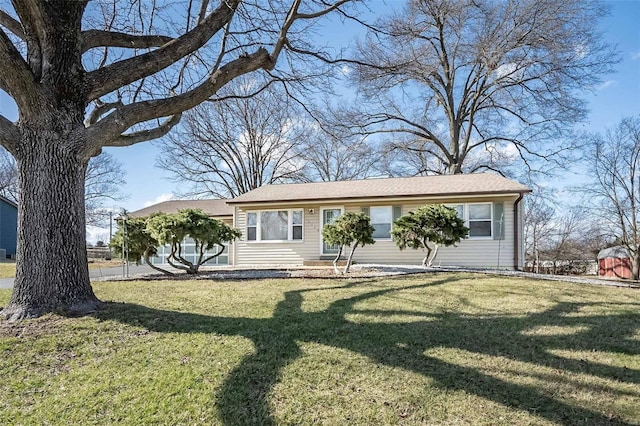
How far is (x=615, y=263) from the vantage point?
21.1 m

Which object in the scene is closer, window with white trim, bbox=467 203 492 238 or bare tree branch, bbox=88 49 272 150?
bare tree branch, bbox=88 49 272 150

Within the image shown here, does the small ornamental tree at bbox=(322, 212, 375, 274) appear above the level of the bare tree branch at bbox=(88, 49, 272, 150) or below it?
below

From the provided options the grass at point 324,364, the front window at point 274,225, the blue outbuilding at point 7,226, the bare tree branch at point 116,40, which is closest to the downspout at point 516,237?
the grass at point 324,364

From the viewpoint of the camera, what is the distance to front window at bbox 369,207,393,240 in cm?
1412

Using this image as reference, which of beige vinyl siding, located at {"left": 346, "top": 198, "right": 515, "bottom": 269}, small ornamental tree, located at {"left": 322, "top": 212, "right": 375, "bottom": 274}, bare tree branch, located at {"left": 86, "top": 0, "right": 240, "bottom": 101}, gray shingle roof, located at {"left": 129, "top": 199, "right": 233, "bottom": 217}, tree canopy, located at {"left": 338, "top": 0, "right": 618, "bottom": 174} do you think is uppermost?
tree canopy, located at {"left": 338, "top": 0, "right": 618, "bottom": 174}

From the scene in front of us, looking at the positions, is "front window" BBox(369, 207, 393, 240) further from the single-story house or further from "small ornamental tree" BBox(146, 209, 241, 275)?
"small ornamental tree" BBox(146, 209, 241, 275)

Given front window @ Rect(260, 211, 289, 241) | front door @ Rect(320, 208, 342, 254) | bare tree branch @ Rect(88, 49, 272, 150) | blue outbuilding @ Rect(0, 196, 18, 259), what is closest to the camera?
bare tree branch @ Rect(88, 49, 272, 150)

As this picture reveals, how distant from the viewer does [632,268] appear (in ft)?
64.8

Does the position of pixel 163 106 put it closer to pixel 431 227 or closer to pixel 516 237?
pixel 431 227

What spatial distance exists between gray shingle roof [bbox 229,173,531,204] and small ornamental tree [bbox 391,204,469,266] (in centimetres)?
237

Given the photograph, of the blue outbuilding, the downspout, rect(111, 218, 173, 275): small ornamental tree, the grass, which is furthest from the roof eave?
the blue outbuilding

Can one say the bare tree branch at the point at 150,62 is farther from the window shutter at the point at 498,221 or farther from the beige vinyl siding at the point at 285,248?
the window shutter at the point at 498,221

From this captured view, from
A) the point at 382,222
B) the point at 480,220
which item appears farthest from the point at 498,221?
the point at 382,222

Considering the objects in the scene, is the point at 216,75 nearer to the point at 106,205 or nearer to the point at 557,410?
the point at 557,410
